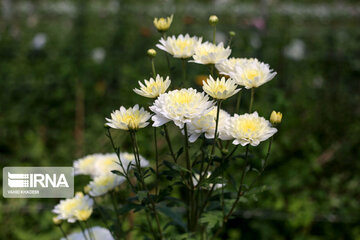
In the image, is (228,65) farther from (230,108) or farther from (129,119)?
(230,108)

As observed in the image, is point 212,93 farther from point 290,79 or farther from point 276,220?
point 290,79

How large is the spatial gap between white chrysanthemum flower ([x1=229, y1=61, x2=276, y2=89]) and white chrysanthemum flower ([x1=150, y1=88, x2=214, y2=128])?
0.39 feet

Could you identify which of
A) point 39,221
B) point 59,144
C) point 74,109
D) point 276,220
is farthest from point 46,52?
point 276,220

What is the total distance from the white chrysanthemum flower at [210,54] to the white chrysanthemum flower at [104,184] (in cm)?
44

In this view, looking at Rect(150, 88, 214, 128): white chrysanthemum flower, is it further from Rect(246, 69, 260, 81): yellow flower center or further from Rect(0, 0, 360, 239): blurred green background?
Rect(0, 0, 360, 239): blurred green background

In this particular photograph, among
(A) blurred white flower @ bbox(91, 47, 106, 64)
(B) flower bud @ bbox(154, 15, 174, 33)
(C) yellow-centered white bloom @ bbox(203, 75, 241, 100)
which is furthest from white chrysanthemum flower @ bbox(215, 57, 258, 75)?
(A) blurred white flower @ bbox(91, 47, 106, 64)

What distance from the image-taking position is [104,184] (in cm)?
107

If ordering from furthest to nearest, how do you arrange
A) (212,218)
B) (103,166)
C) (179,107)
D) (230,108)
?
1. (230,108)
2. (103,166)
3. (212,218)
4. (179,107)

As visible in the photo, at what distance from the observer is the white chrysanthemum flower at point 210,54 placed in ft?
2.97

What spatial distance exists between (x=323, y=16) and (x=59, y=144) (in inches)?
476

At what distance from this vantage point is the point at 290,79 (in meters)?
3.56

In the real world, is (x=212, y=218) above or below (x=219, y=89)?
below

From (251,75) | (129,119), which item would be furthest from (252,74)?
(129,119)

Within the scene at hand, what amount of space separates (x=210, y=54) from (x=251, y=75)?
0.39 ft
